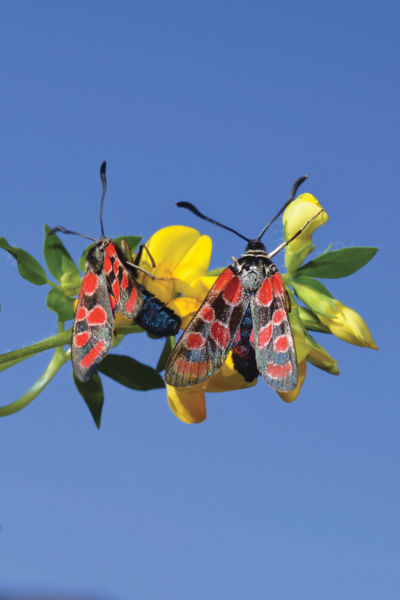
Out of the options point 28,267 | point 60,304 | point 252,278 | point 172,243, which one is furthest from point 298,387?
point 28,267

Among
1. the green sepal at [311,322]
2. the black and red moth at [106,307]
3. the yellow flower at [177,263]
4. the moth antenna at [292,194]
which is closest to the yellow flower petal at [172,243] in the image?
the yellow flower at [177,263]

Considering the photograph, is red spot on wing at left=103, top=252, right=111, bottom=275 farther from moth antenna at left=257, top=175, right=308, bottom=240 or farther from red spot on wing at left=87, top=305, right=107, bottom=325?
moth antenna at left=257, top=175, right=308, bottom=240

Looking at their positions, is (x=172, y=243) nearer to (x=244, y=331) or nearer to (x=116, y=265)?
(x=116, y=265)

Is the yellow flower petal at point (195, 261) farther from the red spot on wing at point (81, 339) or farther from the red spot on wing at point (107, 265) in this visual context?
the red spot on wing at point (81, 339)

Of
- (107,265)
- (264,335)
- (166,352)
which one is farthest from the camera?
(166,352)

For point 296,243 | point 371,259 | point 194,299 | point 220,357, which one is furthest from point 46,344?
point 371,259

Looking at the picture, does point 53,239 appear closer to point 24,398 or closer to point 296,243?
point 24,398
